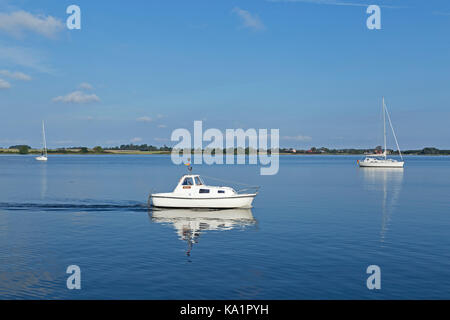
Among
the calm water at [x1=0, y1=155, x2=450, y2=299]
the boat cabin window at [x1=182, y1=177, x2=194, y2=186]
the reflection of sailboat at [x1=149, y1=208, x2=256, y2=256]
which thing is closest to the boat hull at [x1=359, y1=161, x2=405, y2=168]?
the calm water at [x1=0, y1=155, x2=450, y2=299]

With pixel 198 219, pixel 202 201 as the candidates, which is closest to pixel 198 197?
pixel 202 201

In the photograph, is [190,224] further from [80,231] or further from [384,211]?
[384,211]

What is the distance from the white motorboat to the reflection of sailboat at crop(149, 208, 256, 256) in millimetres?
974

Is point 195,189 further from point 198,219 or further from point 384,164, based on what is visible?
point 384,164

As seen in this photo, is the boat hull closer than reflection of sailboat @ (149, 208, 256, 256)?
No

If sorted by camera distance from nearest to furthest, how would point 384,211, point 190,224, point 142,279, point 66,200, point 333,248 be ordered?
point 142,279, point 333,248, point 190,224, point 384,211, point 66,200

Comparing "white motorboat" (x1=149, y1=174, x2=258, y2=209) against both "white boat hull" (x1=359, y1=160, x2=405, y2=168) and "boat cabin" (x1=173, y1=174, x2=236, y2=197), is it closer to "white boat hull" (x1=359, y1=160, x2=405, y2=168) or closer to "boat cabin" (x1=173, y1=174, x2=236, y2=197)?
"boat cabin" (x1=173, y1=174, x2=236, y2=197)

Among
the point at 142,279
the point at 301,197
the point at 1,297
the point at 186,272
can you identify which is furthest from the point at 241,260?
the point at 301,197

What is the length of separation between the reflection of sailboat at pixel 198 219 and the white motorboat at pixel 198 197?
974 mm

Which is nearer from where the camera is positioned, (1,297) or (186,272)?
(1,297)

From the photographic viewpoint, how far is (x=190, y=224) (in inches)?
1564

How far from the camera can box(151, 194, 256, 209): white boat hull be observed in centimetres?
4619

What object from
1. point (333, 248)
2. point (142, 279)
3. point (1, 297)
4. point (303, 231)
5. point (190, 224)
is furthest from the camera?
point (190, 224)

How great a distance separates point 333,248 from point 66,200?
4441cm
